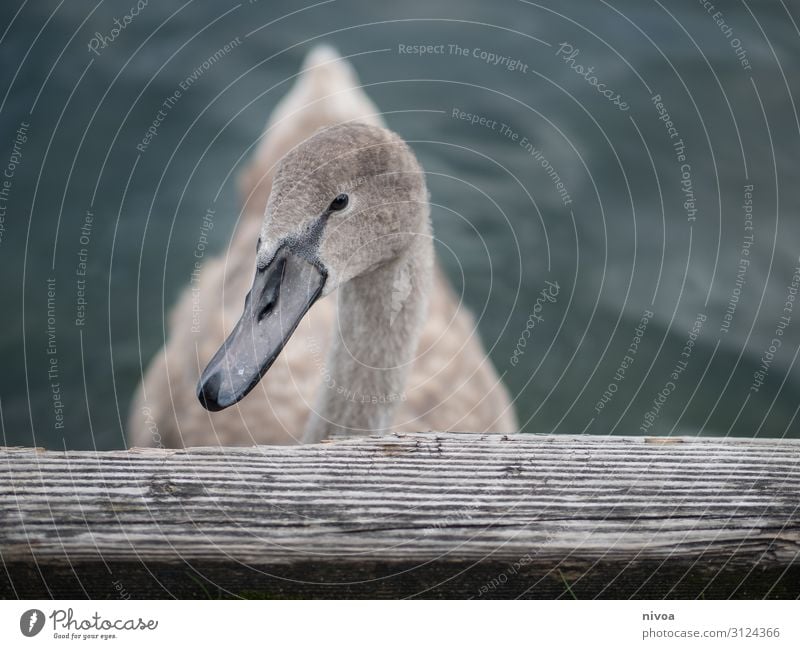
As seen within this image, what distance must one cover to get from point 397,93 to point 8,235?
10.5 ft

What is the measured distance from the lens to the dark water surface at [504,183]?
18.0 feet

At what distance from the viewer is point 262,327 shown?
2182mm

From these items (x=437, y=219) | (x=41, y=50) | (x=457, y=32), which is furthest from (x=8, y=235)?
(x=457, y=32)

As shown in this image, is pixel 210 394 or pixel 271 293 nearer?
pixel 210 394

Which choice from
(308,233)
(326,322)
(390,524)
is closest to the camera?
(390,524)

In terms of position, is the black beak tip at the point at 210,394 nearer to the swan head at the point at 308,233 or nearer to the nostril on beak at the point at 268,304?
the swan head at the point at 308,233

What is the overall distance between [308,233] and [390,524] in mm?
1147

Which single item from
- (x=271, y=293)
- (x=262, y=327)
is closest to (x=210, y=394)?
(x=262, y=327)

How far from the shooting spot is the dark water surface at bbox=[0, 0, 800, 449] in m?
5.48

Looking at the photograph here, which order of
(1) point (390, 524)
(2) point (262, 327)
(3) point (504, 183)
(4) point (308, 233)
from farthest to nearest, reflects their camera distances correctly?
(3) point (504, 183), (4) point (308, 233), (2) point (262, 327), (1) point (390, 524)

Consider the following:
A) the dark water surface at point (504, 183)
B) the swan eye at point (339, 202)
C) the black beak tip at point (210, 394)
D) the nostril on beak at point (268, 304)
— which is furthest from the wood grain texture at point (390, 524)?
the dark water surface at point (504, 183)

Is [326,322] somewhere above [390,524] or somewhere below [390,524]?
below

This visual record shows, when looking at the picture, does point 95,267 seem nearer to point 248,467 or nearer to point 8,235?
point 8,235

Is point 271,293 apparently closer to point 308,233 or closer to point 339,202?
point 308,233
